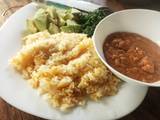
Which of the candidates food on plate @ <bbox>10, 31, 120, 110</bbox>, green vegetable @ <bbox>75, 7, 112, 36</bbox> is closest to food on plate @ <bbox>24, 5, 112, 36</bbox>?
green vegetable @ <bbox>75, 7, 112, 36</bbox>

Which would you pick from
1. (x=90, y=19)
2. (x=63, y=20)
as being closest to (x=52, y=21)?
(x=63, y=20)

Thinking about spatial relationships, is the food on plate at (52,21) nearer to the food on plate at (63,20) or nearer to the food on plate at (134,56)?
the food on plate at (63,20)

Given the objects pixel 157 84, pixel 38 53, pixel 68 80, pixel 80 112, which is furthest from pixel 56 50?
pixel 157 84

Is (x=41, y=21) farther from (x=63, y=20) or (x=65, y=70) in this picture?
(x=65, y=70)

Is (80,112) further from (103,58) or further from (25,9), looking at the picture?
(25,9)

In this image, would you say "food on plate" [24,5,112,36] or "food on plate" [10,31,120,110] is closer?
"food on plate" [10,31,120,110]

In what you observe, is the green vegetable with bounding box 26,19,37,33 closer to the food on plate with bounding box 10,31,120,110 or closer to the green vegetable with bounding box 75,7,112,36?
the food on plate with bounding box 10,31,120,110

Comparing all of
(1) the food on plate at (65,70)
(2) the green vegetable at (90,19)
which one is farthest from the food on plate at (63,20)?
(1) the food on plate at (65,70)
